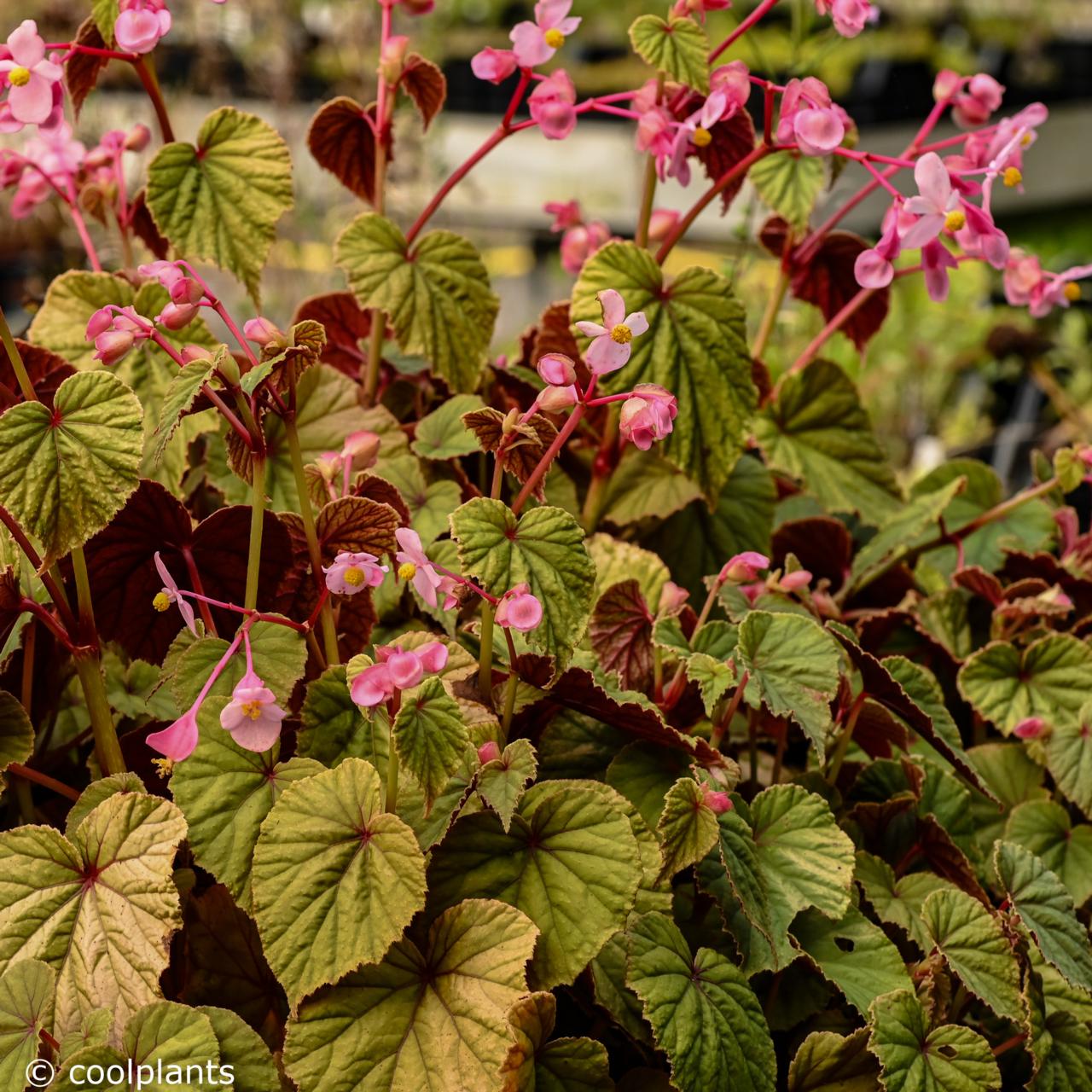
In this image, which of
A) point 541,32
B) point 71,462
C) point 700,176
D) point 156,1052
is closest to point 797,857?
point 156,1052

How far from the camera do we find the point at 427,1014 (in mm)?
710

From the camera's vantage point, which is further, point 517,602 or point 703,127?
point 703,127

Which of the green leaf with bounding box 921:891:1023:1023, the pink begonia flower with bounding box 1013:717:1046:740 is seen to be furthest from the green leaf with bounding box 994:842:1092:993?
the pink begonia flower with bounding box 1013:717:1046:740

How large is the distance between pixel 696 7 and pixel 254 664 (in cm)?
62

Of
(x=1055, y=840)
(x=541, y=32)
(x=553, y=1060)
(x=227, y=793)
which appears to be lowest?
(x=1055, y=840)

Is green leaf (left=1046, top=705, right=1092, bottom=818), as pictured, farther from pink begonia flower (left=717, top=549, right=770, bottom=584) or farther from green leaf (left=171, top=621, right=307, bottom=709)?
green leaf (left=171, top=621, right=307, bottom=709)

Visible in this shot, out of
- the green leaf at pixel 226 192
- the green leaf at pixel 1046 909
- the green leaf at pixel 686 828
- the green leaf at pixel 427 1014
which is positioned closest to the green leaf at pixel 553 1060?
the green leaf at pixel 427 1014

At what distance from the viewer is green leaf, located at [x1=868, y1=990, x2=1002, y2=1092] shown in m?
0.74

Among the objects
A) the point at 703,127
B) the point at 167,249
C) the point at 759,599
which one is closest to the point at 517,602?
the point at 759,599

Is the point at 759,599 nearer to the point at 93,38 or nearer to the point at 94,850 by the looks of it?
the point at 94,850

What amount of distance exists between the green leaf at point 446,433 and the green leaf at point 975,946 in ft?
1.61

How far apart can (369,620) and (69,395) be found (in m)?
0.27

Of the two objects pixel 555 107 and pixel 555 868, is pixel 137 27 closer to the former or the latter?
pixel 555 107

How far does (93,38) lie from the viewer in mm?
1051
